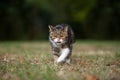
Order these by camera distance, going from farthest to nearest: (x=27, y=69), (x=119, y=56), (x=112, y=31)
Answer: (x=112, y=31), (x=119, y=56), (x=27, y=69)

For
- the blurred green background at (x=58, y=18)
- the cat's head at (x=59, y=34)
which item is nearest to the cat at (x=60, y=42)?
the cat's head at (x=59, y=34)

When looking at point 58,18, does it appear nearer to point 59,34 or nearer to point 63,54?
point 63,54

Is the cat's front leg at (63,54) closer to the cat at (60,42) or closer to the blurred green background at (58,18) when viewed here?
the cat at (60,42)

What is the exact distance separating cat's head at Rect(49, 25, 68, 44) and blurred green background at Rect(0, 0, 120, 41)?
24587 mm

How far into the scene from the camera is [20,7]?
37.4m

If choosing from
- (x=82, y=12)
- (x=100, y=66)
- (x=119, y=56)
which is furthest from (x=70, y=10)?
(x=100, y=66)

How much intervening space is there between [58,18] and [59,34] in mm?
26380

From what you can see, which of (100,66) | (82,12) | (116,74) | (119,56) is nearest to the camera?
(116,74)

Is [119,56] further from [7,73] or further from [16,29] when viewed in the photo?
[16,29]

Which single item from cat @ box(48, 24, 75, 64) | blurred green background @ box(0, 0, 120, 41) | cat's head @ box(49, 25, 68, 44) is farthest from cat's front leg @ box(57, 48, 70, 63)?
blurred green background @ box(0, 0, 120, 41)

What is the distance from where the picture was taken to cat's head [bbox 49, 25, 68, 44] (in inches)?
A: 451

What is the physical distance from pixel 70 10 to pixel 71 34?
24572 mm

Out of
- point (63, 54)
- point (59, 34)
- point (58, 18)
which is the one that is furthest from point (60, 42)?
point (58, 18)

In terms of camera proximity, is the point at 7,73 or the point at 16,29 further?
the point at 16,29
